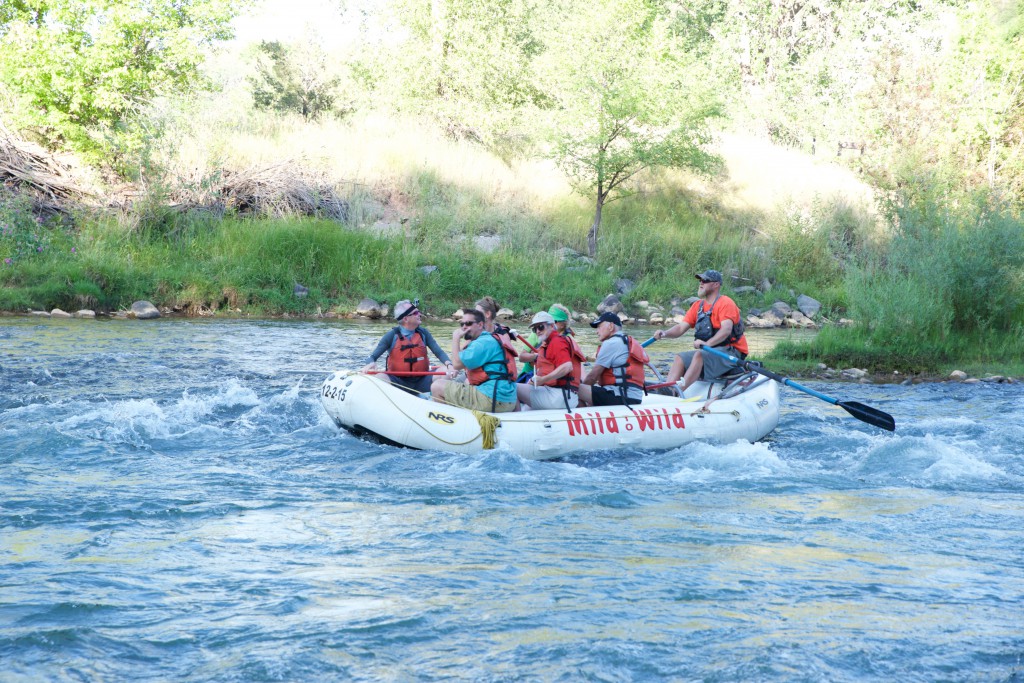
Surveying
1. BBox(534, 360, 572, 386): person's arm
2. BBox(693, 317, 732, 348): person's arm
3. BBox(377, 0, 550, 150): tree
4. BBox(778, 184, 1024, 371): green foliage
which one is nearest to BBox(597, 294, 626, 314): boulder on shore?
BBox(778, 184, 1024, 371): green foliage

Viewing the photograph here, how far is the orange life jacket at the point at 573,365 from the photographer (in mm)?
8906

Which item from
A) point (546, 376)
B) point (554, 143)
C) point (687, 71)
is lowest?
point (546, 376)

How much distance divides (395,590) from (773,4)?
34665mm

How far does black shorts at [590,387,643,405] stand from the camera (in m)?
9.12

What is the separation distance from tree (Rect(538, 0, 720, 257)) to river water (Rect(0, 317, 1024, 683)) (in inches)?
506

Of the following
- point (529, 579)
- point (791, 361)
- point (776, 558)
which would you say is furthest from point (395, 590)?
point (791, 361)

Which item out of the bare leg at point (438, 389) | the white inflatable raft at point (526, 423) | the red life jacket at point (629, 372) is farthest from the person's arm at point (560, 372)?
the bare leg at point (438, 389)

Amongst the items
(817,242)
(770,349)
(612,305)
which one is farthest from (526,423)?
(817,242)

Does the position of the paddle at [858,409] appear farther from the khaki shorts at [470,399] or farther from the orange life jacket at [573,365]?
the khaki shorts at [470,399]

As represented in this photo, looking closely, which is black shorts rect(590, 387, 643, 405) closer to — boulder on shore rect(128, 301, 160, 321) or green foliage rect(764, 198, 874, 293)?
boulder on shore rect(128, 301, 160, 321)

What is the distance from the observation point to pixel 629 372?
29.9 ft

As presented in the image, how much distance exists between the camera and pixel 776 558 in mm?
6016

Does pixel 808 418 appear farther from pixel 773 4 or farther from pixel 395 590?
pixel 773 4

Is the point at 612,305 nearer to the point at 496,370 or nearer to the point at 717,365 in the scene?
the point at 717,365
